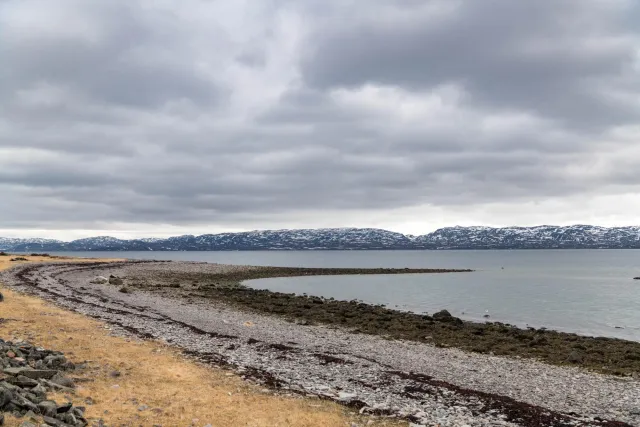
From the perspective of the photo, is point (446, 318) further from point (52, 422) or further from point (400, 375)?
point (52, 422)

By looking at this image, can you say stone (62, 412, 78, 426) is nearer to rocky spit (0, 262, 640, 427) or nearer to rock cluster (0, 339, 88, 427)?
rock cluster (0, 339, 88, 427)

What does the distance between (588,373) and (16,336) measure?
2801 cm

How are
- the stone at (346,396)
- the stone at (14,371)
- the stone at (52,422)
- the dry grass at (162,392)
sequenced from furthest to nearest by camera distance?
the stone at (346,396)
the dry grass at (162,392)
the stone at (14,371)
the stone at (52,422)

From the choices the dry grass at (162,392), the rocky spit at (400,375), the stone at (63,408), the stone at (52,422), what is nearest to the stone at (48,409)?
the stone at (63,408)

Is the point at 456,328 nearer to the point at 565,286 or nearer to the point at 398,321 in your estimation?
the point at 398,321

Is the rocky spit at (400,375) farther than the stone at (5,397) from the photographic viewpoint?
Yes

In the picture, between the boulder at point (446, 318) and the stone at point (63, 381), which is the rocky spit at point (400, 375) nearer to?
the stone at point (63, 381)

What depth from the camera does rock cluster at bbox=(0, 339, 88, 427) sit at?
38.1 ft

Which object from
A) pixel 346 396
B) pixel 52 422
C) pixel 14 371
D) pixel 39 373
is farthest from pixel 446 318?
pixel 52 422

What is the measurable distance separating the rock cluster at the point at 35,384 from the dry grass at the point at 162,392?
0.71m

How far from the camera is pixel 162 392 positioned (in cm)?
1666

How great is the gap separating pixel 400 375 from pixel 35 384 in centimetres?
1405

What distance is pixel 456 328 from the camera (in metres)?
39.2

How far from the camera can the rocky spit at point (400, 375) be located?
1630cm
